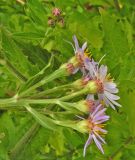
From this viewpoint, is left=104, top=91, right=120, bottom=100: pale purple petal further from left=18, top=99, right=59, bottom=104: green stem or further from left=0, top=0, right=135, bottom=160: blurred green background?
left=18, top=99, right=59, bottom=104: green stem

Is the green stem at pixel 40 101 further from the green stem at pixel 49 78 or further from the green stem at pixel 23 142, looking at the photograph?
the green stem at pixel 23 142

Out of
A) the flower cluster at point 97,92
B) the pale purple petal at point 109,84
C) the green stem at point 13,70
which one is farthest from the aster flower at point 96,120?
the green stem at point 13,70

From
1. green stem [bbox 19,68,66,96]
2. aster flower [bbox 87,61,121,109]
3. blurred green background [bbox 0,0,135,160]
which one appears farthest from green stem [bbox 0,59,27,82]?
aster flower [bbox 87,61,121,109]

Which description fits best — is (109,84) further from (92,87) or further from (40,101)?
(40,101)

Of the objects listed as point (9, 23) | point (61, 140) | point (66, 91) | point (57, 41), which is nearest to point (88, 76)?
point (66, 91)

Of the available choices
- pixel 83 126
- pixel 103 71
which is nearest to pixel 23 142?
pixel 83 126
